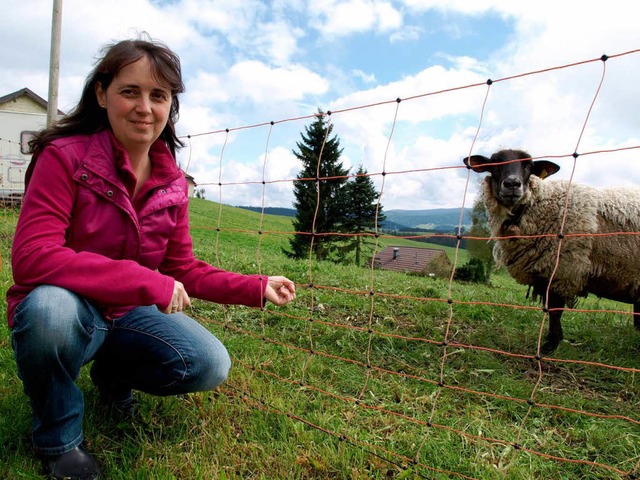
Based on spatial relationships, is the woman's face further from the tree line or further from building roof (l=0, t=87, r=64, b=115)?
building roof (l=0, t=87, r=64, b=115)

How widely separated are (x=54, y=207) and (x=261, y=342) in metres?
1.98

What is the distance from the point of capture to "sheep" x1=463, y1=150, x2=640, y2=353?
13.1ft

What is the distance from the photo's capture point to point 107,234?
6.14 ft

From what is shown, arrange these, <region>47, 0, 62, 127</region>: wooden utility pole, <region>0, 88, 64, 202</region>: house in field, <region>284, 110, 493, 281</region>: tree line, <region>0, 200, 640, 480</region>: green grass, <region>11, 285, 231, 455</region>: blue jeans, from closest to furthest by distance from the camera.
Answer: <region>11, 285, 231, 455</region>: blue jeans < <region>0, 200, 640, 480</region>: green grass < <region>47, 0, 62, 127</region>: wooden utility pole < <region>0, 88, 64, 202</region>: house in field < <region>284, 110, 493, 281</region>: tree line

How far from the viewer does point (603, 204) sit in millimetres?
4113

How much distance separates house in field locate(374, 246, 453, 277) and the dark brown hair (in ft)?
69.4

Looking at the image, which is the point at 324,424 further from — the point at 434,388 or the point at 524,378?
the point at 524,378

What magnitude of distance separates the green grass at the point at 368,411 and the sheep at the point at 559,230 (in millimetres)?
480

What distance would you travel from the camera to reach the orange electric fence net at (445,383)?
216 centimetres

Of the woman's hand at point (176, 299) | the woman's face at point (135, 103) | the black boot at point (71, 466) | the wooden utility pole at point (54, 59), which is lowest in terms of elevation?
the black boot at point (71, 466)

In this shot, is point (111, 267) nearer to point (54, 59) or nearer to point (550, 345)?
point (550, 345)

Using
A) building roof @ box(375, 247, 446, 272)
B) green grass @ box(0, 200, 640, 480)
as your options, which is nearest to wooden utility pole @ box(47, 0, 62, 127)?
green grass @ box(0, 200, 640, 480)

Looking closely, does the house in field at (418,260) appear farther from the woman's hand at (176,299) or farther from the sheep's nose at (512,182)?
the woman's hand at (176,299)

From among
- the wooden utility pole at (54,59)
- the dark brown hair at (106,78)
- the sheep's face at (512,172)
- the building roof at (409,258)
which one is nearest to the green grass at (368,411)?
the dark brown hair at (106,78)
